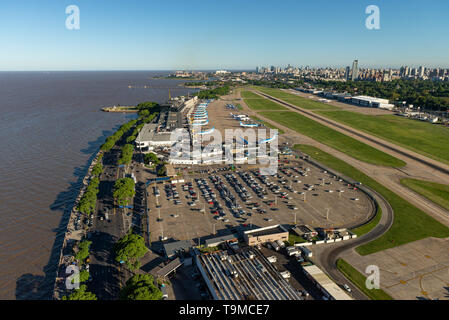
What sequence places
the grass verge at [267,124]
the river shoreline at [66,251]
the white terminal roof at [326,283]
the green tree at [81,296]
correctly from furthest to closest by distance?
the grass verge at [267,124]
the river shoreline at [66,251]
the white terminal roof at [326,283]
the green tree at [81,296]

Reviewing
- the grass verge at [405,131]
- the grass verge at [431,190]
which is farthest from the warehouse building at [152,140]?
the grass verge at [405,131]

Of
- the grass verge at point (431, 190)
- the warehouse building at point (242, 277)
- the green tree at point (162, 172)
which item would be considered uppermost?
the green tree at point (162, 172)

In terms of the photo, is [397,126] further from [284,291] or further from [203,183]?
[284,291]

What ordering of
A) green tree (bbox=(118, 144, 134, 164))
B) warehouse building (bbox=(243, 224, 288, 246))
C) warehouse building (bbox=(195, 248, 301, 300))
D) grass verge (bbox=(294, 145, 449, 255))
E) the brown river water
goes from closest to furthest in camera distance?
warehouse building (bbox=(195, 248, 301, 300)), the brown river water, warehouse building (bbox=(243, 224, 288, 246)), grass verge (bbox=(294, 145, 449, 255)), green tree (bbox=(118, 144, 134, 164))

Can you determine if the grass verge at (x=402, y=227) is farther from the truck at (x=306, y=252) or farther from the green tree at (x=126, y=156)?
the green tree at (x=126, y=156)

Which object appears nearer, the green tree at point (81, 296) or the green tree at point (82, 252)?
the green tree at point (81, 296)

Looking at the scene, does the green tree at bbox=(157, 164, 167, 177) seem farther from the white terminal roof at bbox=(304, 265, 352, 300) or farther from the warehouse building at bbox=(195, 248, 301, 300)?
the white terminal roof at bbox=(304, 265, 352, 300)

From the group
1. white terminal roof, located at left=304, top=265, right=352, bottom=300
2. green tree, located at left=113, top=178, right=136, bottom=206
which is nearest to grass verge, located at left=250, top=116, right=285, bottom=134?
green tree, located at left=113, top=178, right=136, bottom=206
